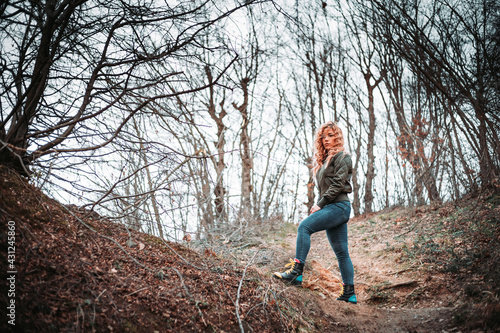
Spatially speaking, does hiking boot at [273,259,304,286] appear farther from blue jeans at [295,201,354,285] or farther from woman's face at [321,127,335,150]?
woman's face at [321,127,335,150]

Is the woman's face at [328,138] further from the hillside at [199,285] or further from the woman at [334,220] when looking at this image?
the hillside at [199,285]

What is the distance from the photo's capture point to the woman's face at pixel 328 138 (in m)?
3.40

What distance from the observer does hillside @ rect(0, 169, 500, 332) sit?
5.50ft

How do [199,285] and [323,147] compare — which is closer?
[199,285]

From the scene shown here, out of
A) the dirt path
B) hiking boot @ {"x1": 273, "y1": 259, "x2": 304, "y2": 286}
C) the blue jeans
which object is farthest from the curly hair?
the dirt path

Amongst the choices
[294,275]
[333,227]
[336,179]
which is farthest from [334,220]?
[294,275]

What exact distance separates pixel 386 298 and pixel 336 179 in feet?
5.42

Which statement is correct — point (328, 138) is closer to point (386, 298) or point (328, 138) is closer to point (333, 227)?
point (333, 227)

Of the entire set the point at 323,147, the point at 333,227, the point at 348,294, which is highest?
the point at 323,147

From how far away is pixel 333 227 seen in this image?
316 centimetres

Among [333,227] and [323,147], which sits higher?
[323,147]

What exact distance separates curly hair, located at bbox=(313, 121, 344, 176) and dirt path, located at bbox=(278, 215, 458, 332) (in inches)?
55.9

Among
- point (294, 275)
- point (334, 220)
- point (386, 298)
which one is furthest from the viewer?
point (386, 298)

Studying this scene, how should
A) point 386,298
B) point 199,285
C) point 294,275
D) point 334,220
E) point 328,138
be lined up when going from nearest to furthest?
point 199,285
point 334,220
point 294,275
point 328,138
point 386,298
